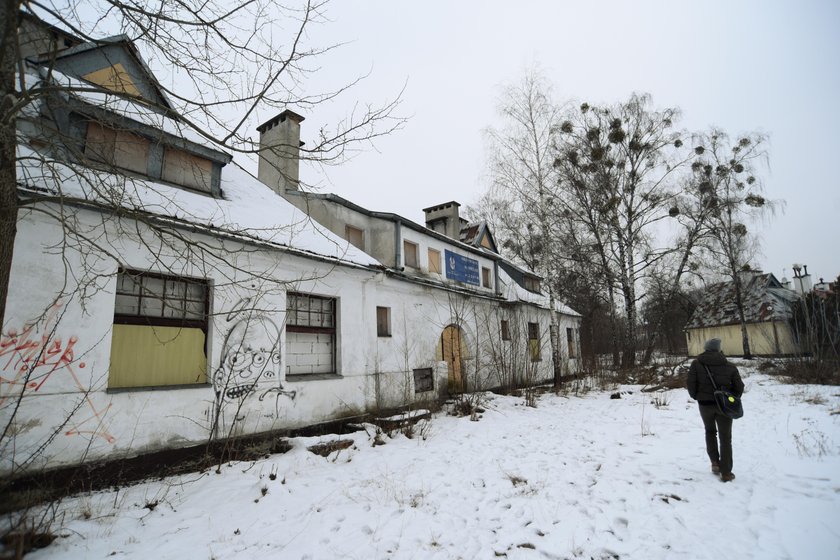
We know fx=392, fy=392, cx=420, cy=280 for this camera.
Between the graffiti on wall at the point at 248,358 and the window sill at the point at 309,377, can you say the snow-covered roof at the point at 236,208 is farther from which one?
the window sill at the point at 309,377

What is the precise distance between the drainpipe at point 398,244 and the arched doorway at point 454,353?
9.76ft

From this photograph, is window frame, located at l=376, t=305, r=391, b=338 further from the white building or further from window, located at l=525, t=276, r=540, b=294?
window, located at l=525, t=276, r=540, b=294

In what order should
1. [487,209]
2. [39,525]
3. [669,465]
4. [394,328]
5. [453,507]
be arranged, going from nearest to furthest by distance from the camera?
[39,525] < [453,507] < [669,465] < [394,328] < [487,209]

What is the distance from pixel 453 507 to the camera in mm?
4934

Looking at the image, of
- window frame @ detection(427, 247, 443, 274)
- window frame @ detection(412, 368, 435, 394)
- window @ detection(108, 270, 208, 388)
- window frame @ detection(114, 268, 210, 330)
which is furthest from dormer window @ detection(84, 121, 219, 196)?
window frame @ detection(427, 247, 443, 274)

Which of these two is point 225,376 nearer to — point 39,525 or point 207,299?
point 207,299

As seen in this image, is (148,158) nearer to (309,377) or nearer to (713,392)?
(309,377)

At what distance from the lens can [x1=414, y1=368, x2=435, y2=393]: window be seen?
12.0 metres

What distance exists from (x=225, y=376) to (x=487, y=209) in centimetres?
2752

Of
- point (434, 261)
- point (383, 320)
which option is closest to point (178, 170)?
point (383, 320)

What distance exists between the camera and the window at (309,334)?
8672 millimetres

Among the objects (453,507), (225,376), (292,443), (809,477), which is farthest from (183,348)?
(809,477)

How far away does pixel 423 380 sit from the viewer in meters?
12.3

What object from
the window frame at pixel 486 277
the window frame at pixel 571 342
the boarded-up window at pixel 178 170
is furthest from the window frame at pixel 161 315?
the window frame at pixel 571 342
